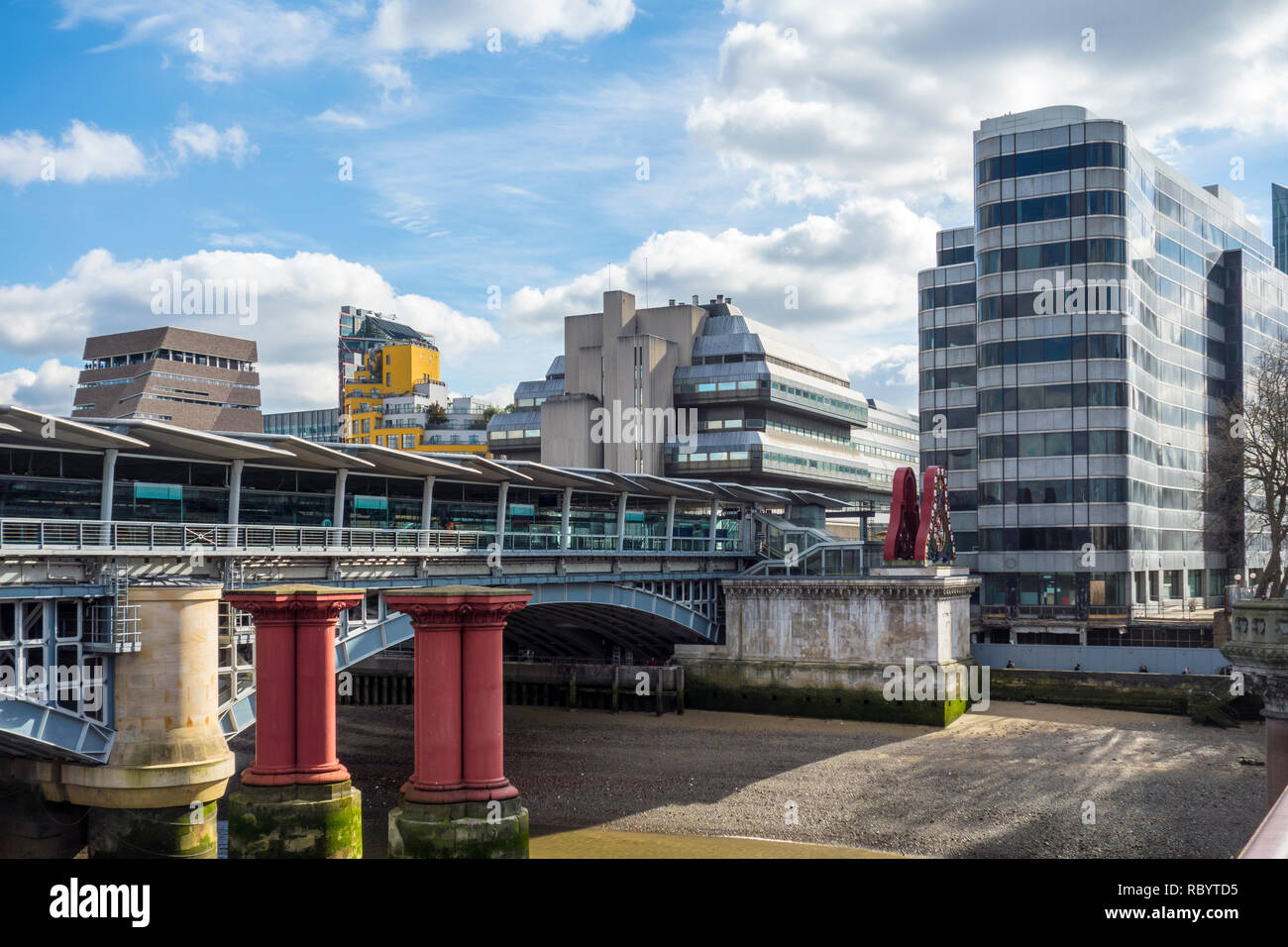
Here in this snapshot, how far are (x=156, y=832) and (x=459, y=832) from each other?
19.5 m

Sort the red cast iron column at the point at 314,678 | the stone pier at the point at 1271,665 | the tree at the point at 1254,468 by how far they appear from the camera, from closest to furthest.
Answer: the red cast iron column at the point at 314,678, the stone pier at the point at 1271,665, the tree at the point at 1254,468

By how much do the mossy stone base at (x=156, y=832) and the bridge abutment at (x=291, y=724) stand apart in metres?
12.8

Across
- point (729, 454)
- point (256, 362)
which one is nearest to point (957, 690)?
point (729, 454)

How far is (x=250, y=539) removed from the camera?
39.4 m

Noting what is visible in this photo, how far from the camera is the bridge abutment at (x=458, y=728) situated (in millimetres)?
13180

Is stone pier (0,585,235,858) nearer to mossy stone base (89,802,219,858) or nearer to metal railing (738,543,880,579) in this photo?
mossy stone base (89,802,219,858)

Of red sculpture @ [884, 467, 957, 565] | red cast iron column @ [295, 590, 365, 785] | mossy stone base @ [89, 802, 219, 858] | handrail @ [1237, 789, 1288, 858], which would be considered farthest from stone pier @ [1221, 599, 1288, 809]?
red sculpture @ [884, 467, 957, 565]

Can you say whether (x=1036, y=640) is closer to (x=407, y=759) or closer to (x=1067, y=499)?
(x=1067, y=499)

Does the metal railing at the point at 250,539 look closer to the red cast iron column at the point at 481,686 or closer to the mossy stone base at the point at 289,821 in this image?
the mossy stone base at the point at 289,821

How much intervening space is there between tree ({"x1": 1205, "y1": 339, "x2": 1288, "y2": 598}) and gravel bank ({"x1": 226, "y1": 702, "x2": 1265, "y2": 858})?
16.3 metres

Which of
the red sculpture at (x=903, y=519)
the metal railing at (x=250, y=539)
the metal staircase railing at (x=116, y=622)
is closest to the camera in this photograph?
the metal staircase railing at (x=116, y=622)

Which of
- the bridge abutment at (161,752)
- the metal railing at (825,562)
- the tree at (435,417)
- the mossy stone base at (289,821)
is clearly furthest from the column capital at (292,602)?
the tree at (435,417)

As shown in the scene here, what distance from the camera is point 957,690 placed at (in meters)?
58.3

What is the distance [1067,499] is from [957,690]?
20191mm
